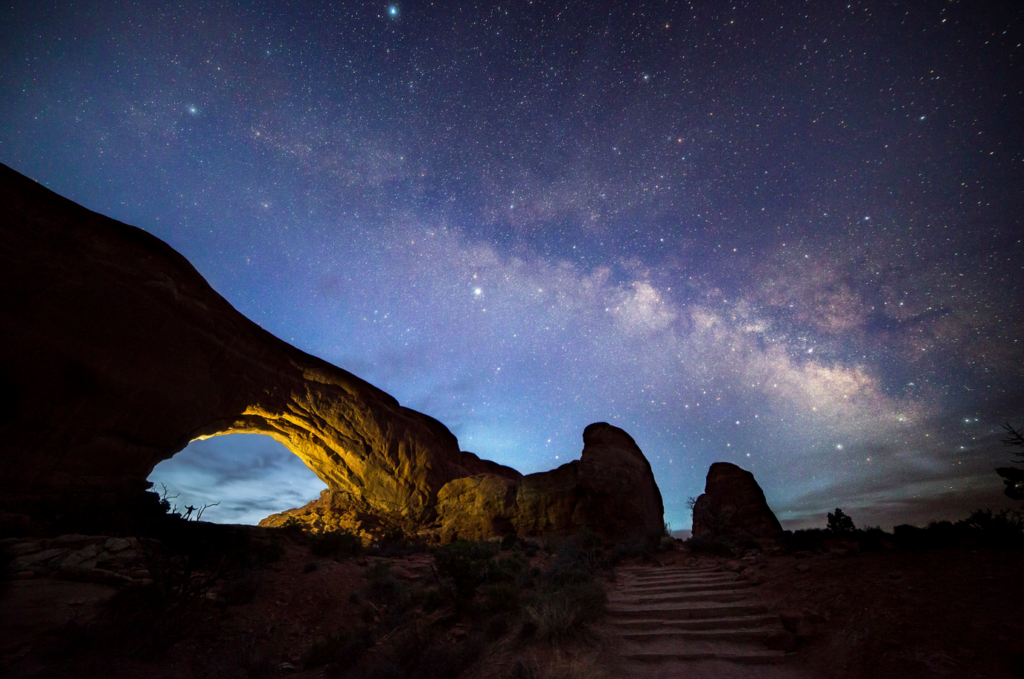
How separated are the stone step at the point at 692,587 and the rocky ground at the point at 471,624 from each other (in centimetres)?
4

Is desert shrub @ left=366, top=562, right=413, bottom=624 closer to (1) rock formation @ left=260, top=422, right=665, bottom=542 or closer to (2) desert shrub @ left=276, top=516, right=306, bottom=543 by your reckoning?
(2) desert shrub @ left=276, top=516, right=306, bottom=543

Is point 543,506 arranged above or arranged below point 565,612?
above

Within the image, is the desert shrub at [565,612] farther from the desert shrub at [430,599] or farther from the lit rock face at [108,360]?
the lit rock face at [108,360]

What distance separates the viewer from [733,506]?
18.4 metres

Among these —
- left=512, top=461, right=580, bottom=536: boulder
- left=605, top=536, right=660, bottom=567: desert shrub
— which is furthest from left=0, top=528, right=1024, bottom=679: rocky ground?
left=512, top=461, right=580, bottom=536: boulder

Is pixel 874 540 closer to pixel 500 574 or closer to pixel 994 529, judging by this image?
pixel 994 529

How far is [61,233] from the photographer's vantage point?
440 inches

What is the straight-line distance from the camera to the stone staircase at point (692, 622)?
496 centimetres

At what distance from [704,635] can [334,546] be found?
9605 millimetres

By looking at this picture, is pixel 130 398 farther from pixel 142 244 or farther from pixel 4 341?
pixel 142 244

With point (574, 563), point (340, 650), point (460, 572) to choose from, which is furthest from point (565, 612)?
point (574, 563)

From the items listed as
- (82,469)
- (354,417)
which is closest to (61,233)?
(82,469)

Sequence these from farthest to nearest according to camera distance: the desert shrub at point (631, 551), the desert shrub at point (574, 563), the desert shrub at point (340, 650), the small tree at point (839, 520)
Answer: the small tree at point (839, 520) < the desert shrub at point (631, 551) < the desert shrub at point (574, 563) < the desert shrub at point (340, 650)

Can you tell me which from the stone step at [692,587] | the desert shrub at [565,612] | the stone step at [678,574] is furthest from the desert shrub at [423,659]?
the stone step at [678,574]
